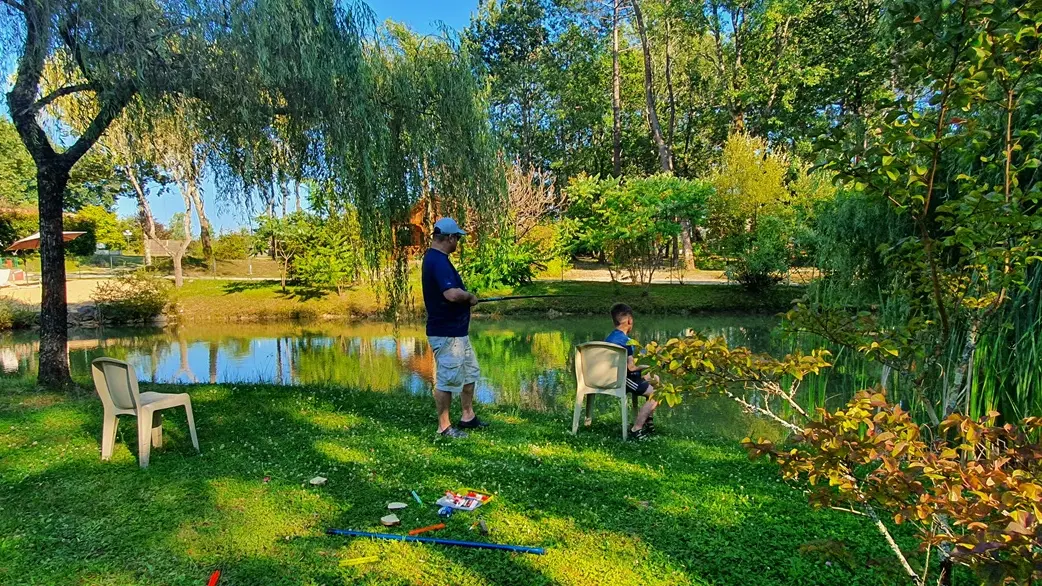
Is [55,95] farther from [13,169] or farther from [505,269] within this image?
[13,169]

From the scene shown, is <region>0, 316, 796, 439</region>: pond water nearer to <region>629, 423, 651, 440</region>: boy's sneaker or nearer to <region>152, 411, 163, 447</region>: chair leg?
<region>629, 423, 651, 440</region>: boy's sneaker

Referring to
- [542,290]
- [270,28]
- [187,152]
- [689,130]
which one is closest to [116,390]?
[187,152]

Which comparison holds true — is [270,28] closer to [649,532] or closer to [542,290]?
[649,532]

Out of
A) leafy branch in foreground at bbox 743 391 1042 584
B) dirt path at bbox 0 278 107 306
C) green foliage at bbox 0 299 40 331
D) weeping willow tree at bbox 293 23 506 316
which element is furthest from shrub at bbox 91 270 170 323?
leafy branch in foreground at bbox 743 391 1042 584

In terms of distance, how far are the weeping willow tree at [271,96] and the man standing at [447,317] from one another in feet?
4.76

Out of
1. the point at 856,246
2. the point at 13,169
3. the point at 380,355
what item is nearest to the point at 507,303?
the point at 380,355

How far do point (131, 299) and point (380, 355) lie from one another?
28.7ft

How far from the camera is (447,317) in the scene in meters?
4.32

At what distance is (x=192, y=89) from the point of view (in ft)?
15.1

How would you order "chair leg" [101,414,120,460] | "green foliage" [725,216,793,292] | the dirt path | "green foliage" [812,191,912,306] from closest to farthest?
"chair leg" [101,414,120,460]
"green foliage" [812,191,912,306]
"green foliage" [725,216,793,292]
the dirt path

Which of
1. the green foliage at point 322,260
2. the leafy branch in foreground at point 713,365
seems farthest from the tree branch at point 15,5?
the green foliage at point 322,260

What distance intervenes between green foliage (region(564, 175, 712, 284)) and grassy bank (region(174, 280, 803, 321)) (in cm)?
160

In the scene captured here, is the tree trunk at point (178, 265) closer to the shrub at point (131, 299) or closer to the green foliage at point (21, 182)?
the shrub at point (131, 299)

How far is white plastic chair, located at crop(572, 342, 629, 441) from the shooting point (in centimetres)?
436
